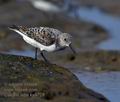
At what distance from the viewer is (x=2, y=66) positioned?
1032 cm

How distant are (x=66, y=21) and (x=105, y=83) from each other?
10.3m

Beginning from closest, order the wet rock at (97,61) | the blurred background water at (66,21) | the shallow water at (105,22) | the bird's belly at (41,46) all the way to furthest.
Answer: the bird's belly at (41,46) → the wet rock at (97,61) → the blurred background water at (66,21) → the shallow water at (105,22)

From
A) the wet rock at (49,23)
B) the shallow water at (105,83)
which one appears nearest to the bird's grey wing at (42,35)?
the shallow water at (105,83)

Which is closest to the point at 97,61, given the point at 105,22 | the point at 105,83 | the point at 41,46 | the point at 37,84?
the point at 105,83

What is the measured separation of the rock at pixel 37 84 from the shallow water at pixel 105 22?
8022 mm

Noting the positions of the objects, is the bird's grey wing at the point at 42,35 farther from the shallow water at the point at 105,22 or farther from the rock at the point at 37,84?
the shallow water at the point at 105,22

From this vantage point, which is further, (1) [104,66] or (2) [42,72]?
(1) [104,66]

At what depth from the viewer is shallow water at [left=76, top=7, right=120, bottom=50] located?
19578 mm

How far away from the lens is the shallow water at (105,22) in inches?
771

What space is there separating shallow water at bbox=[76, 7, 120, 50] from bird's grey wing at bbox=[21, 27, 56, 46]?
7.17 m

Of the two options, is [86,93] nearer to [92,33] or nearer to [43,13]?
[92,33]

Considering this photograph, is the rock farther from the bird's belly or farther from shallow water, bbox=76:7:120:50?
shallow water, bbox=76:7:120:50

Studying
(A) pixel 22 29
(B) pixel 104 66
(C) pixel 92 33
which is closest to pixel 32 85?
(A) pixel 22 29

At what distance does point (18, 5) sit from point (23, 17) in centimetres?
160
